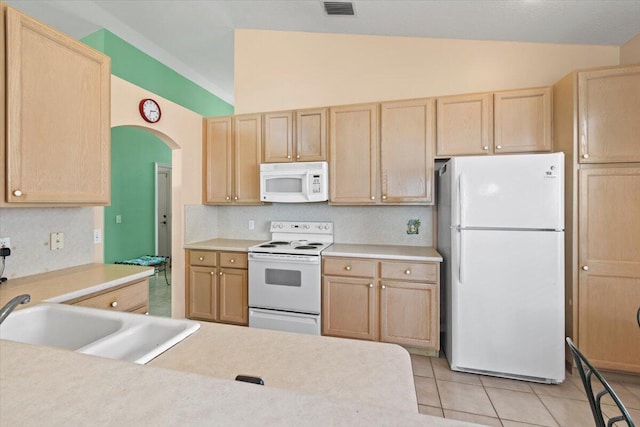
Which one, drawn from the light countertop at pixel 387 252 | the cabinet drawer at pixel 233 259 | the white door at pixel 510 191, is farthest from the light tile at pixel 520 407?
the cabinet drawer at pixel 233 259

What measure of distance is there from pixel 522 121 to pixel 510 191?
2.58 ft

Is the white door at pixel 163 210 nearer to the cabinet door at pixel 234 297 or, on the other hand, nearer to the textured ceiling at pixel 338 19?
the textured ceiling at pixel 338 19

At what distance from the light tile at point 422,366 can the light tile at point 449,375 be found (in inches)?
1.5

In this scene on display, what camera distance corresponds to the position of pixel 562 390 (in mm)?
2088

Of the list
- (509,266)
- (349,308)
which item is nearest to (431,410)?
(349,308)

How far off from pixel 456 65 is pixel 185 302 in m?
3.68

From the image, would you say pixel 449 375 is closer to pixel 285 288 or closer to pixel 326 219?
pixel 285 288

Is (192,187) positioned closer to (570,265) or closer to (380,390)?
(380,390)

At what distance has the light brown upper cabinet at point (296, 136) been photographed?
3016 mm

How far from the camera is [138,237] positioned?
182 inches

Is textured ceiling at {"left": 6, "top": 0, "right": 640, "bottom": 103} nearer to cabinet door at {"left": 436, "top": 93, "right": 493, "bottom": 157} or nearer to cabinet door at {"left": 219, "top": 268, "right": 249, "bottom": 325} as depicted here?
cabinet door at {"left": 436, "top": 93, "right": 493, "bottom": 157}

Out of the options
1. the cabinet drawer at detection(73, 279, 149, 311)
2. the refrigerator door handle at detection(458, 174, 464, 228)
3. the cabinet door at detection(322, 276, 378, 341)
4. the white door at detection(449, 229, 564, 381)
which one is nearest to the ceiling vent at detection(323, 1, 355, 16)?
the refrigerator door handle at detection(458, 174, 464, 228)

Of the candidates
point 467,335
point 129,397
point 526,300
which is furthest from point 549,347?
point 129,397

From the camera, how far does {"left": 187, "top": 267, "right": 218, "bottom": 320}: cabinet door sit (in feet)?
10.1
